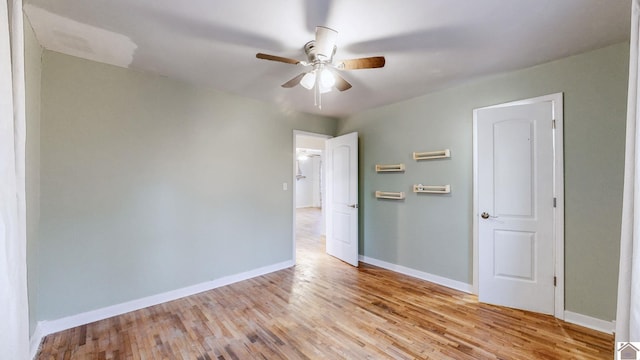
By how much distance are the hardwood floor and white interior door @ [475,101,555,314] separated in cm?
24

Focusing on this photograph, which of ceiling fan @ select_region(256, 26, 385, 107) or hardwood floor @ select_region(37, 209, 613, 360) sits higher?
ceiling fan @ select_region(256, 26, 385, 107)

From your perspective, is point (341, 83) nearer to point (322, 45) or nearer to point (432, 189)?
point (322, 45)

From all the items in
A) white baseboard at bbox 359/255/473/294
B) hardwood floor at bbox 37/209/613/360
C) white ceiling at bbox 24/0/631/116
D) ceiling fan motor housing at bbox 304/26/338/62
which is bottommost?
hardwood floor at bbox 37/209/613/360

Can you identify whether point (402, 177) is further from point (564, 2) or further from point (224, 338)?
point (224, 338)

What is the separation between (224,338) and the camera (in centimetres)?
220

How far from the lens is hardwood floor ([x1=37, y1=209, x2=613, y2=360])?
2.01 m

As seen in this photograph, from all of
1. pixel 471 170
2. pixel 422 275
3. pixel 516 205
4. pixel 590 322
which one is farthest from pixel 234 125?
pixel 590 322

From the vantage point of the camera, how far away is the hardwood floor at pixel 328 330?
2006mm

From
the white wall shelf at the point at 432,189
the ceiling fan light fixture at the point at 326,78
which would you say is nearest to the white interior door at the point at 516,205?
the white wall shelf at the point at 432,189

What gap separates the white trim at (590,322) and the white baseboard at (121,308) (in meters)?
3.35

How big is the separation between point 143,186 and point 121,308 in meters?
1.23

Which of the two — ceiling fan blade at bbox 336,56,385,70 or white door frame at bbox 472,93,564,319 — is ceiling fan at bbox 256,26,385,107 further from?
white door frame at bbox 472,93,564,319

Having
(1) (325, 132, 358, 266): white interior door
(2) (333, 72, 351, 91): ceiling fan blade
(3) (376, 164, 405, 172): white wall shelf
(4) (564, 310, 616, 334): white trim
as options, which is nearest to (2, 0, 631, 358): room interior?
(4) (564, 310, 616, 334): white trim

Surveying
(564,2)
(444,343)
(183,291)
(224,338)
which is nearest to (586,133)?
(564,2)
